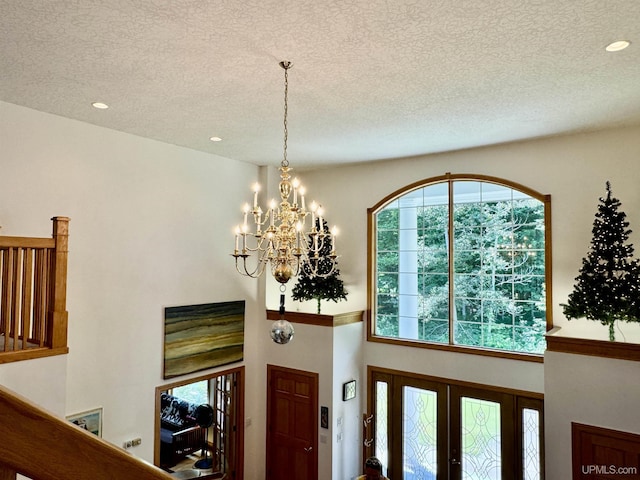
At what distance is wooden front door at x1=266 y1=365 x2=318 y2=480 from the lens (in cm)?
568

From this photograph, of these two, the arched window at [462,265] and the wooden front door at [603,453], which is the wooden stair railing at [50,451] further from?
the arched window at [462,265]

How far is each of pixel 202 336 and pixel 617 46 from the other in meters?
5.02

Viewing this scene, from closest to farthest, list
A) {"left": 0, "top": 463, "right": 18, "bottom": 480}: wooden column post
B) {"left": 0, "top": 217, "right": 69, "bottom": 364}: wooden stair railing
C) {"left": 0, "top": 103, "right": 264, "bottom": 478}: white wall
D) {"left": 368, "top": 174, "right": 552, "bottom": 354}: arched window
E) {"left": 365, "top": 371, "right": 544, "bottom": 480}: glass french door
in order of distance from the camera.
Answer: {"left": 0, "top": 463, "right": 18, "bottom": 480}: wooden column post
{"left": 0, "top": 217, "right": 69, "bottom": 364}: wooden stair railing
{"left": 0, "top": 103, "right": 264, "bottom": 478}: white wall
{"left": 365, "top": 371, "right": 544, "bottom": 480}: glass french door
{"left": 368, "top": 174, "right": 552, "bottom": 354}: arched window

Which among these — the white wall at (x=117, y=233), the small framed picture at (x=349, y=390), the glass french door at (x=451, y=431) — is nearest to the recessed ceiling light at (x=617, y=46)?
the glass french door at (x=451, y=431)

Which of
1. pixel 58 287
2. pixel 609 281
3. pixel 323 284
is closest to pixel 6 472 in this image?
pixel 58 287

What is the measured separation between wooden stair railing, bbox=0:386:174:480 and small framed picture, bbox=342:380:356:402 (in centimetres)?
532

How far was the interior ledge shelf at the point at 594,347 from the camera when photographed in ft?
12.1

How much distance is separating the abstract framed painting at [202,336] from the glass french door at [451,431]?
202cm

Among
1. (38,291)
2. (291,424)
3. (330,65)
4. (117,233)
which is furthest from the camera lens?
(291,424)

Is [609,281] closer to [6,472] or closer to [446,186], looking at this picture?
[446,186]

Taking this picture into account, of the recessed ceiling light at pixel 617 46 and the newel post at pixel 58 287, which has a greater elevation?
the recessed ceiling light at pixel 617 46

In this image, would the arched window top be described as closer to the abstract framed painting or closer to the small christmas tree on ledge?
the small christmas tree on ledge

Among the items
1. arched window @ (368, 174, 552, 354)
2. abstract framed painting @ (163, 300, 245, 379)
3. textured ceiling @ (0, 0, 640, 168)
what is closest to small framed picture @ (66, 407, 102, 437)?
abstract framed painting @ (163, 300, 245, 379)

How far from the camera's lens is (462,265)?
214 inches
